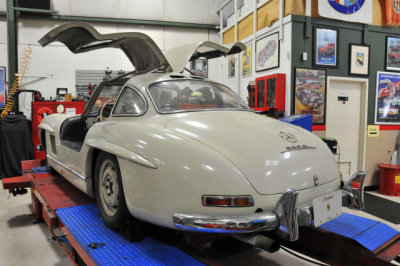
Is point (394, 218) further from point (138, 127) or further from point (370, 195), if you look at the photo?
point (138, 127)

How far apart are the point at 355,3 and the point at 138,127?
490 centimetres

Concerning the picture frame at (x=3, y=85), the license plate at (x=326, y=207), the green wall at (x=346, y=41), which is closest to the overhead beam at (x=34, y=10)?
the picture frame at (x=3, y=85)

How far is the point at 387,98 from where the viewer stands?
5.77m

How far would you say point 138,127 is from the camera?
6.69 feet

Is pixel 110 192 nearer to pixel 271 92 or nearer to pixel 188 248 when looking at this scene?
pixel 188 248

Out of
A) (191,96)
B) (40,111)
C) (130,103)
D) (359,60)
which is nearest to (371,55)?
(359,60)

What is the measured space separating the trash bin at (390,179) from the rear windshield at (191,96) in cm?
393

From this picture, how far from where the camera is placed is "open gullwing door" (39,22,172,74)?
267cm

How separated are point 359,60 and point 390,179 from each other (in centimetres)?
213

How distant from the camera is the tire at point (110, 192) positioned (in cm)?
207

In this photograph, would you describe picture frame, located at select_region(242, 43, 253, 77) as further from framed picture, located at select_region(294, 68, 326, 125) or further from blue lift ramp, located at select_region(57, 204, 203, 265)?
blue lift ramp, located at select_region(57, 204, 203, 265)

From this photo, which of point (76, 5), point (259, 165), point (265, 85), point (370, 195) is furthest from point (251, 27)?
point (259, 165)

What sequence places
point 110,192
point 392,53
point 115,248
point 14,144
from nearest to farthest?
point 115,248 < point 110,192 < point 392,53 < point 14,144

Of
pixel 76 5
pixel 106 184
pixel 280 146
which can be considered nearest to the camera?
pixel 280 146
